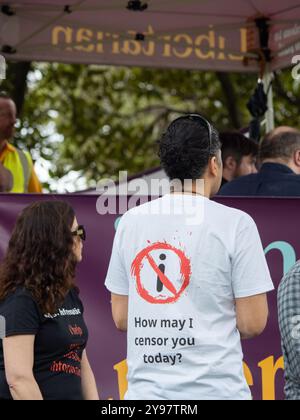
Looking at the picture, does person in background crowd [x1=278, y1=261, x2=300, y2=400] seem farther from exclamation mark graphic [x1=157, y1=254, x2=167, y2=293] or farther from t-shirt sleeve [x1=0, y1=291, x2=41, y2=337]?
t-shirt sleeve [x1=0, y1=291, x2=41, y2=337]

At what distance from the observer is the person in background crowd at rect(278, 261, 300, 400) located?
3264 millimetres

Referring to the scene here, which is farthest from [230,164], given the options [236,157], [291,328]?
[291,328]

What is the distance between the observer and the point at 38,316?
12.1 feet

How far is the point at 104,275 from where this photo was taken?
512 centimetres

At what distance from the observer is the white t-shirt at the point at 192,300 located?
3.22m

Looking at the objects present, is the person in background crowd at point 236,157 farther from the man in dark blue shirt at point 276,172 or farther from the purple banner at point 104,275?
the purple banner at point 104,275

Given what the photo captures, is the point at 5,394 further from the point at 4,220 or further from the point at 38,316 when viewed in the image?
the point at 4,220

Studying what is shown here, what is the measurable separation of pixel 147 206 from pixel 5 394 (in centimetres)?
95

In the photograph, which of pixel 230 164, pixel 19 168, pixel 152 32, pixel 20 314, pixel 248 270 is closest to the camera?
pixel 248 270

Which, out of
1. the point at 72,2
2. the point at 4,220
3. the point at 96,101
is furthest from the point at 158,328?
the point at 96,101

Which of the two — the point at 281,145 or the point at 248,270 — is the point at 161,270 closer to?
the point at 248,270

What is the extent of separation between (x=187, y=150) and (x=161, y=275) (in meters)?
0.47

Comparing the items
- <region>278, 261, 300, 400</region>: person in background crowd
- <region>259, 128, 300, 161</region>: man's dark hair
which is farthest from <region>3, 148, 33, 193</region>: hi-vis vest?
<region>278, 261, 300, 400</region>: person in background crowd

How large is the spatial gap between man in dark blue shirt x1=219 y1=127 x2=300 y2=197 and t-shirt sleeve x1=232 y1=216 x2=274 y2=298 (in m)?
2.30
